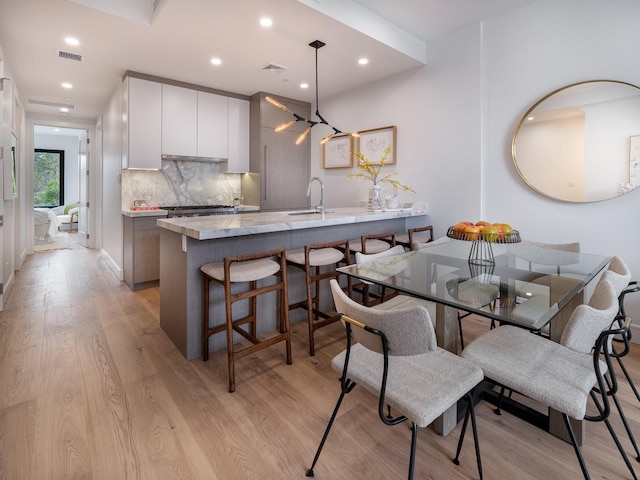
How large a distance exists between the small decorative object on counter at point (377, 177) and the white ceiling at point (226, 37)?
96cm

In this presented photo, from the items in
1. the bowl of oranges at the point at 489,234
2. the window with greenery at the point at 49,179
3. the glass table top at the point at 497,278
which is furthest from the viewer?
the window with greenery at the point at 49,179

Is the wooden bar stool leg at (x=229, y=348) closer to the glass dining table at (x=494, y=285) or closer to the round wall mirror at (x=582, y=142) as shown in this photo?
the glass dining table at (x=494, y=285)

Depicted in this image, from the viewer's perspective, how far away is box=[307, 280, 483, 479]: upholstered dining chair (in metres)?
1.10

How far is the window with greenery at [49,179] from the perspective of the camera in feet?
31.6

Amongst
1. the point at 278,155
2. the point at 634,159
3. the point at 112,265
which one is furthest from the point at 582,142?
the point at 112,265

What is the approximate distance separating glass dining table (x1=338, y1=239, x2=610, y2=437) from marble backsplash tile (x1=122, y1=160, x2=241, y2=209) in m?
3.71

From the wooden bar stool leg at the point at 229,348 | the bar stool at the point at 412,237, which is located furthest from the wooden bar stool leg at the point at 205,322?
the bar stool at the point at 412,237

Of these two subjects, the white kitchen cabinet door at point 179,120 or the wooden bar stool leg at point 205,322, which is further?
the white kitchen cabinet door at point 179,120

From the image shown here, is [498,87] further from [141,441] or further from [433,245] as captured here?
[141,441]

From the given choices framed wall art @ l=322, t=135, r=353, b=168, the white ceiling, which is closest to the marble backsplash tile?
the white ceiling

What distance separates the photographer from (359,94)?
4.50 m

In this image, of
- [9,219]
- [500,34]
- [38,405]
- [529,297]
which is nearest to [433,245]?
[529,297]

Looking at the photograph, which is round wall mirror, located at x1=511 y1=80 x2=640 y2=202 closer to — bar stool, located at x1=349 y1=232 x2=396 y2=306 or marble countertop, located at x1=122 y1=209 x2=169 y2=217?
bar stool, located at x1=349 y1=232 x2=396 y2=306

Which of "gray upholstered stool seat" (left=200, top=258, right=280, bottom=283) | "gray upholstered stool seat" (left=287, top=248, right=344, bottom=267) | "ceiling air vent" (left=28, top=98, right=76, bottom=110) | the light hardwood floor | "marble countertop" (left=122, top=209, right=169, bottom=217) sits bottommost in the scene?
the light hardwood floor
